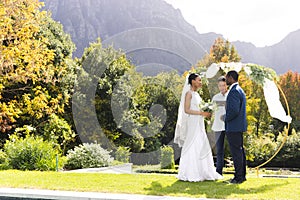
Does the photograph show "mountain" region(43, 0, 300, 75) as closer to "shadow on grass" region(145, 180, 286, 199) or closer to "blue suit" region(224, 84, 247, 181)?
"blue suit" region(224, 84, 247, 181)

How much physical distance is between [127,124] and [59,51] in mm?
5696

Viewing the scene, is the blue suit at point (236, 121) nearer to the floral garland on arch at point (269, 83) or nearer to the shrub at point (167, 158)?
the floral garland on arch at point (269, 83)

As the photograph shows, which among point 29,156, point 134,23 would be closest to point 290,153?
point 29,156

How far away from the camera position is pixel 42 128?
15.9 m

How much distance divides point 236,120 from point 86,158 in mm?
7390

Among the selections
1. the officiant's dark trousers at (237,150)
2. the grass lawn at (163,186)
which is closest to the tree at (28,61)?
the grass lawn at (163,186)

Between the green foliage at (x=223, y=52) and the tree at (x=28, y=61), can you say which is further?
the green foliage at (x=223, y=52)

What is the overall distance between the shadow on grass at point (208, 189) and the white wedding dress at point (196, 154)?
0.32 metres

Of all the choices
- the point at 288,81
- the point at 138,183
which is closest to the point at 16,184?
the point at 138,183

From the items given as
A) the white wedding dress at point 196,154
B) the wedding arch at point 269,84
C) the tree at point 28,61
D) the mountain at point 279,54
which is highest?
the mountain at point 279,54

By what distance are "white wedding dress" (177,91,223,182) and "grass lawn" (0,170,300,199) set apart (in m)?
0.25

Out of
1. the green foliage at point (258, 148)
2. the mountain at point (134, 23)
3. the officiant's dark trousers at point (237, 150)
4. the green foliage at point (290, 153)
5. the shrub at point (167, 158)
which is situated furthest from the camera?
the mountain at point (134, 23)

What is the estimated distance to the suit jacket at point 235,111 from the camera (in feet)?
20.7

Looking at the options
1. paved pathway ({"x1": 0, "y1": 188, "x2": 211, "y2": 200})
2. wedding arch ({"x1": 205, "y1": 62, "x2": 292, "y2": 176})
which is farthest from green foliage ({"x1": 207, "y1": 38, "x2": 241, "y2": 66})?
paved pathway ({"x1": 0, "y1": 188, "x2": 211, "y2": 200})
